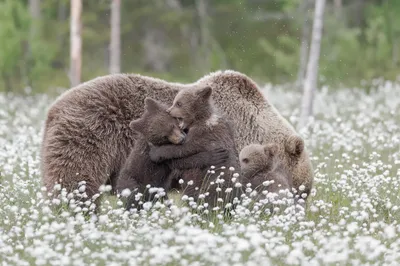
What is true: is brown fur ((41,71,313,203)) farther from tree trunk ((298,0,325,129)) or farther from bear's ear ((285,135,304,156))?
tree trunk ((298,0,325,129))

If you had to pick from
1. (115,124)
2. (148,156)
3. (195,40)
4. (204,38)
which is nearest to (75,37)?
(204,38)

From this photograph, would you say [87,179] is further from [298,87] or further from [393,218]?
[298,87]

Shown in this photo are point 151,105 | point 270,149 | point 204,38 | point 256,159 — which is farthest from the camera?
point 204,38

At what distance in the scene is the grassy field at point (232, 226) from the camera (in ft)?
17.0

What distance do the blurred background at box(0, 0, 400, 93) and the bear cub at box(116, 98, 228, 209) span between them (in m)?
11.7

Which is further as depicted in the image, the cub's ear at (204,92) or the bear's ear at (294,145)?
the bear's ear at (294,145)

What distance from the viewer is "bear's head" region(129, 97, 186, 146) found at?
7398 mm

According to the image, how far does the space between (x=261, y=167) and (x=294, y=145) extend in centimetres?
47

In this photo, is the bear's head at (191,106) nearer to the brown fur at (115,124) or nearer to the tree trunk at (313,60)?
the brown fur at (115,124)

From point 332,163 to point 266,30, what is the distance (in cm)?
2634

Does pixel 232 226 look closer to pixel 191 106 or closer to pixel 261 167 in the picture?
pixel 191 106

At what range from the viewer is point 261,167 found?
8141 mm

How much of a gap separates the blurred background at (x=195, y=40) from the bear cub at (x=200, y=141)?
37.8ft

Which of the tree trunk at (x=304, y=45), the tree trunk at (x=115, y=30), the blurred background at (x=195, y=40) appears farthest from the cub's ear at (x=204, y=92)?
the tree trunk at (x=304, y=45)
